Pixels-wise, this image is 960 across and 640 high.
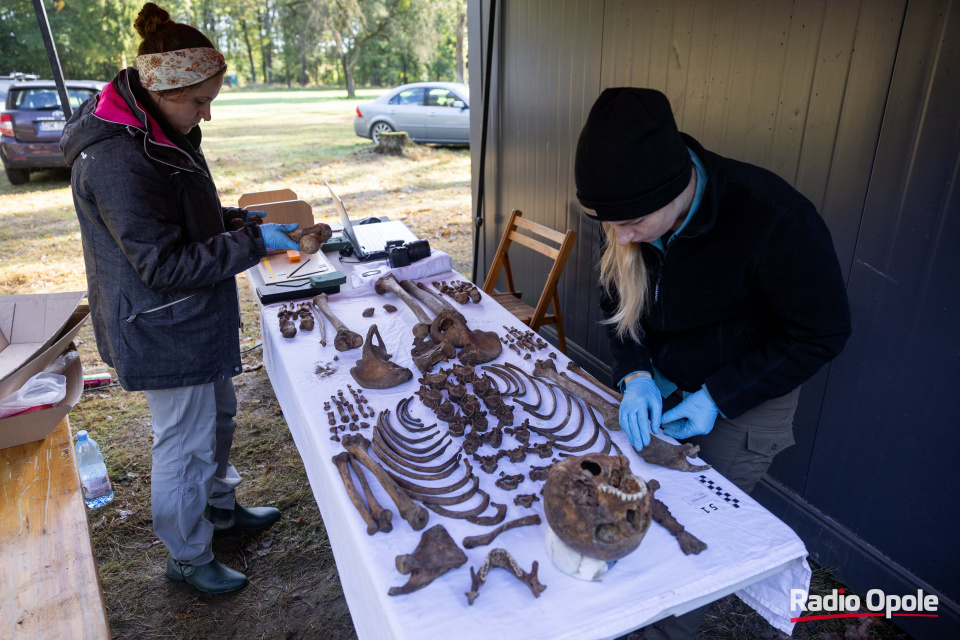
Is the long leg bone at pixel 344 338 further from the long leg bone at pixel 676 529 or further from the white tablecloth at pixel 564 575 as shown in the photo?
the long leg bone at pixel 676 529

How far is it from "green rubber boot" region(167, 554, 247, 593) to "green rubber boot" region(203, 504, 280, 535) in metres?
0.29

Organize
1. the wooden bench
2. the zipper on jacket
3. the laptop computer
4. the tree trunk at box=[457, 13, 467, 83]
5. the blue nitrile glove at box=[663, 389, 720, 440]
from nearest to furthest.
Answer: the wooden bench < the blue nitrile glove at box=[663, 389, 720, 440] < the zipper on jacket < the laptop computer < the tree trunk at box=[457, 13, 467, 83]

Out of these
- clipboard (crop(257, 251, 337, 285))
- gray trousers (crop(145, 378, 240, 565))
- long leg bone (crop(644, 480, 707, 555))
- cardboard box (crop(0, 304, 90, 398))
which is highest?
clipboard (crop(257, 251, 337, 285))

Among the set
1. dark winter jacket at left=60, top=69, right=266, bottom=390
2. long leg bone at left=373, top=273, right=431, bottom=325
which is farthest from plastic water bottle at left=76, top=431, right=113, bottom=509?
long leg bone at left=373, top=273, right=431, bottom=325

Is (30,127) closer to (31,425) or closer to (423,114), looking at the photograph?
(423,114)

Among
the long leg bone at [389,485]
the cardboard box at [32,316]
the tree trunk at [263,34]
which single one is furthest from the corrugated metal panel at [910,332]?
the tree trunk at [263,34]

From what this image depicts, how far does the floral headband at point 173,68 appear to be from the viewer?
204cm

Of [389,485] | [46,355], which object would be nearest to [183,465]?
[46,355]

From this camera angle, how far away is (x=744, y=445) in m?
1.94

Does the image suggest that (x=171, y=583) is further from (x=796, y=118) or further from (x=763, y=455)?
(x=796, y=118)

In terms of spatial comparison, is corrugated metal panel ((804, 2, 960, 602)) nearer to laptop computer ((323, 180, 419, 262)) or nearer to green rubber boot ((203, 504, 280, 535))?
laptop computer ((323, 180, 419, 262))

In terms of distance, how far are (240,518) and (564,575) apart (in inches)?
88.7

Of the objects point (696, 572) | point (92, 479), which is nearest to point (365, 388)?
point (696, 572)

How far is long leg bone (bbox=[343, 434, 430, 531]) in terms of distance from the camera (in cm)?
159
